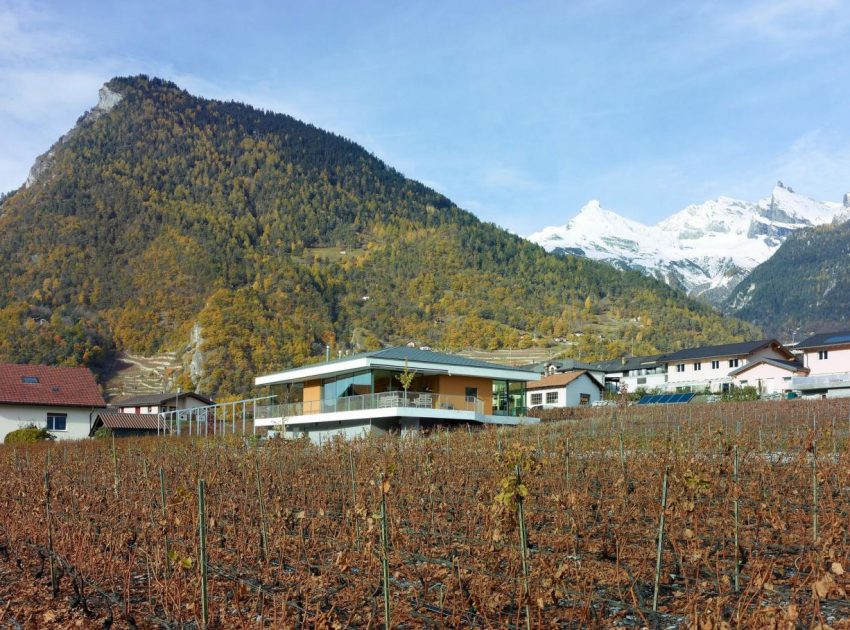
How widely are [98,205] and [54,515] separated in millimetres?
108885

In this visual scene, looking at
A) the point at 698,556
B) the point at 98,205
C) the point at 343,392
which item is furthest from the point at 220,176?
the point at 698,556

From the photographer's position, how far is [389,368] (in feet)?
96.2

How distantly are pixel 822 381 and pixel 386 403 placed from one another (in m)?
30.3

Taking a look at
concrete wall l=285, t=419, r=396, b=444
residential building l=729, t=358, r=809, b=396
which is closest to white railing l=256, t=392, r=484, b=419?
concrete wall l=285, t=419, r=396, b=444

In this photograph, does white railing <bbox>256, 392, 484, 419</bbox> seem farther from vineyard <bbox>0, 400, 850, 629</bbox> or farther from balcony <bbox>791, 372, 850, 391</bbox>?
balcony <bbox>791, 372, 850, 391</bbox>

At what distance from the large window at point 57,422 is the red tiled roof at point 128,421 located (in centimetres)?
162

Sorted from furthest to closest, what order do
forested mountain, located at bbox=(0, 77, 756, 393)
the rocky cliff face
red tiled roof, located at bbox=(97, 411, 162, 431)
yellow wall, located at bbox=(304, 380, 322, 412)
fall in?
the rocky cliff face → forested mountain, located at bbox=(0, 77, 756, 393) → red tiled roof, located at bbox=(97, 411, 162, 431) → yellow wall, located at bbox=(304, 380, 322, 412)

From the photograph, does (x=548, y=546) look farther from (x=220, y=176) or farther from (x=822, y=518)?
(x=220, y=176)

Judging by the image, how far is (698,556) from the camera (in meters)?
5.91

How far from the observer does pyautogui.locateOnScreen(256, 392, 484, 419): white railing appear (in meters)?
27.8

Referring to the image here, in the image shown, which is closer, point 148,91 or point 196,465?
point 196,465

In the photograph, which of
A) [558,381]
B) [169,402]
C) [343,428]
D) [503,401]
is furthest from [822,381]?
[169,402]

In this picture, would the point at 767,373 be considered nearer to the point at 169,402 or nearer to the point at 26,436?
the point at 169,402

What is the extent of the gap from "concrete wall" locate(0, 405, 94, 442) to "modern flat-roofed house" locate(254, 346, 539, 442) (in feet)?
37.4
